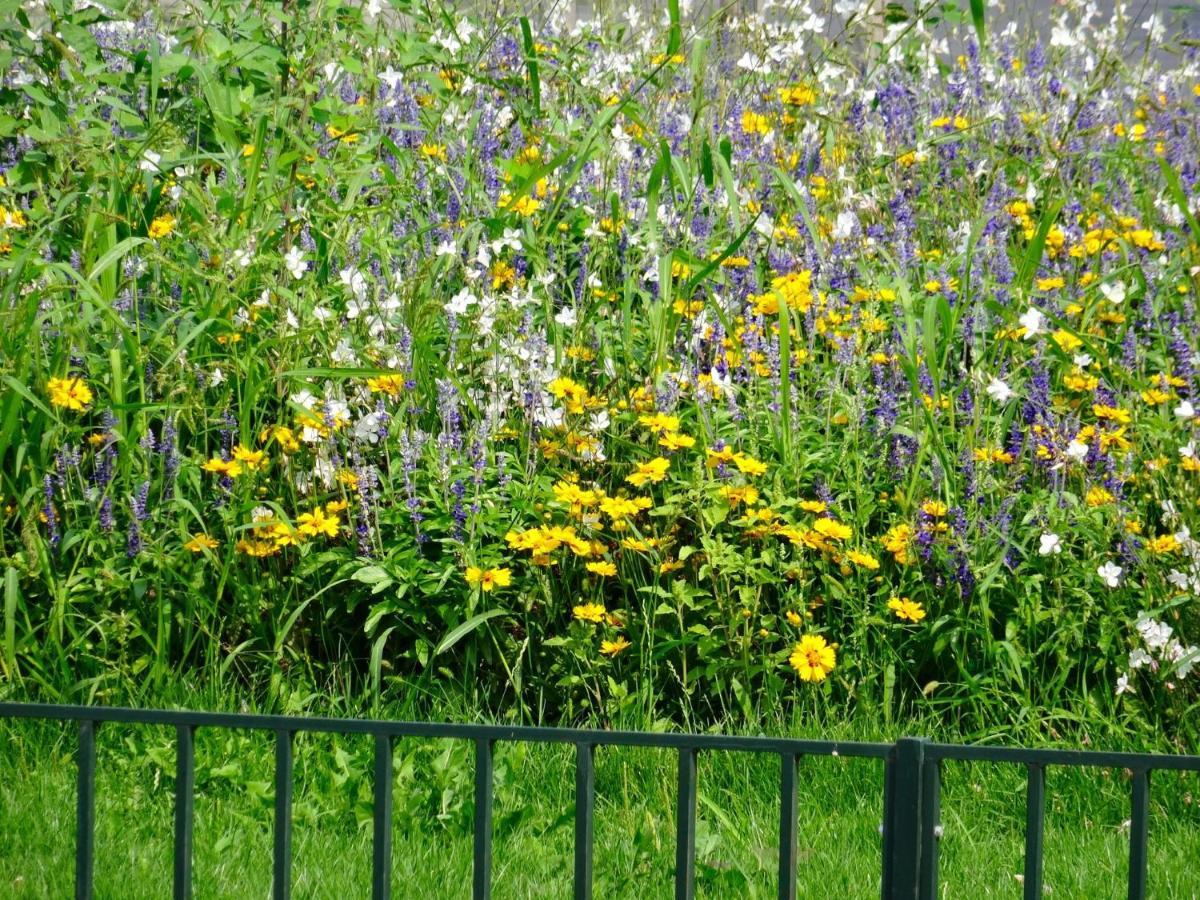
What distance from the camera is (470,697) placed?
121 inches

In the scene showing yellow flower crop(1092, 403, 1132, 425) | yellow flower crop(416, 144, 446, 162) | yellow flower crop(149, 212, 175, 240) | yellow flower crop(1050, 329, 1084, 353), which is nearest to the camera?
yellow flower crop(1092, 403, 1132, 425)

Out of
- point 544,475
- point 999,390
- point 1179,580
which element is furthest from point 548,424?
point 1179,580

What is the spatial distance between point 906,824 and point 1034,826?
91 millimetres

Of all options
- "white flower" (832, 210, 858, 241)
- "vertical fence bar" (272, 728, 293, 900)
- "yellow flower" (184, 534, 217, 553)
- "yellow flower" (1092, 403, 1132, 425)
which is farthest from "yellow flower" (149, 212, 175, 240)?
"vertical fence bar" (272, 728, 293, 900)

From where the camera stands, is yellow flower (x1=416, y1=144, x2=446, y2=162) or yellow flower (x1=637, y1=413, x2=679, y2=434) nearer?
yellow flower (x1=637, y1=413, x2=679, y2=434)

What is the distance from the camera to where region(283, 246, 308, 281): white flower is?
3.30 metres

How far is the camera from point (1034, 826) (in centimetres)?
104

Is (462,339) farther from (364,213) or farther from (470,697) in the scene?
(470,697)

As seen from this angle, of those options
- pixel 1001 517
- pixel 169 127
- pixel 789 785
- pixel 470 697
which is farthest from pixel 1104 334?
pixel 789 785

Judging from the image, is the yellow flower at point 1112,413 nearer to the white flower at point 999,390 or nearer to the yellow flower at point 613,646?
the white flower at point 999,390

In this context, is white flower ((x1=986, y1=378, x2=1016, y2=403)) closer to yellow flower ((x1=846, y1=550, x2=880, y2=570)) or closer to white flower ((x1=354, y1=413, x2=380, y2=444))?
yellow flower ((x1=846, y1=550, x2=880, y2=570))

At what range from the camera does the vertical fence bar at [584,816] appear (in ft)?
3.68

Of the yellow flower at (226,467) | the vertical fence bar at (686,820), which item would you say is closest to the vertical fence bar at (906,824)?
the vertical fence bar at (686,820)

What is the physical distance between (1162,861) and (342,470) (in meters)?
1.79
